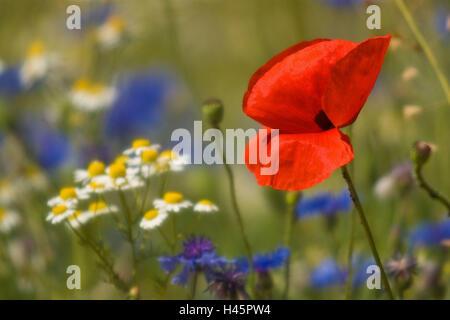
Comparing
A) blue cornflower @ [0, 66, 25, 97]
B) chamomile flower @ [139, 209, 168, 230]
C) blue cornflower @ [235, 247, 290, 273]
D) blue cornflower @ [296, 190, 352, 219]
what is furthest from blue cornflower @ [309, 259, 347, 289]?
blue cornflower @ [0, 66, 25, 97]

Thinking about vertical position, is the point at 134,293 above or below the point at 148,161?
below

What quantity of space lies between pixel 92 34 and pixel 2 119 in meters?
0.22

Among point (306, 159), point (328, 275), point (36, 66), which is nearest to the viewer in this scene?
point (306, 159)

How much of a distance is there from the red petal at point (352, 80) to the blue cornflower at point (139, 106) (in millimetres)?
938

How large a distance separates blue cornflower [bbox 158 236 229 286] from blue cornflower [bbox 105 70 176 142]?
0.80 metres

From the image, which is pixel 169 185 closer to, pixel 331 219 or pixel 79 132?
pixel 79 132

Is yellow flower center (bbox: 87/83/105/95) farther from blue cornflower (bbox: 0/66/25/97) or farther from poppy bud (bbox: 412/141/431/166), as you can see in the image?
poppy bud (bbox: 412/141/431/166)

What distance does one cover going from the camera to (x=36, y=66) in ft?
3.97

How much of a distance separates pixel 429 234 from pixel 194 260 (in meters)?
0.43

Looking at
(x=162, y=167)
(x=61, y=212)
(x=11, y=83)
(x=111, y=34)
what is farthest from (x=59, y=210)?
(x=11, y=83)

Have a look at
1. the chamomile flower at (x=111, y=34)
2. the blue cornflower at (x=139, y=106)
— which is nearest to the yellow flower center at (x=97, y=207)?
Answer: the chamomile flower at (x=111, y=34)

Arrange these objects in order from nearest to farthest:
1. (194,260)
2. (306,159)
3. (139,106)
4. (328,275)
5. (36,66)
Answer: (306,159) < (194,260) < (328,275) < (36,66) < (139,106)

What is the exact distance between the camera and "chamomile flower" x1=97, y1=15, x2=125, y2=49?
4.10ft

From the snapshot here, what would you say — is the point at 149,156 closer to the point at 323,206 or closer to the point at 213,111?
the point at 213,111
